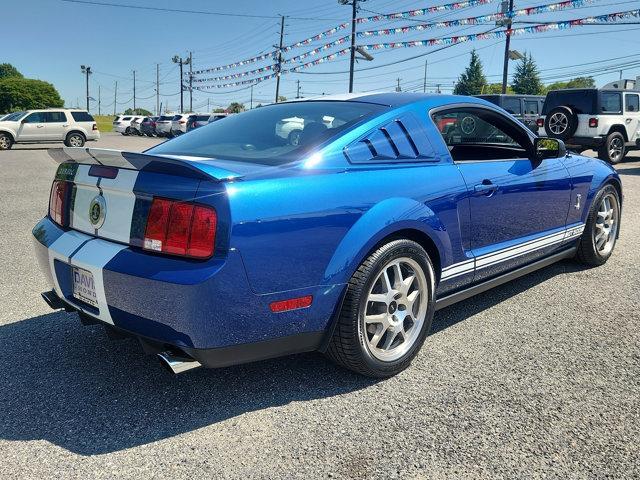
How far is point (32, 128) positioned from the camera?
22906 millimetres

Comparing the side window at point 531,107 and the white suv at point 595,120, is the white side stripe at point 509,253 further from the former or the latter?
the side window at point 531,107

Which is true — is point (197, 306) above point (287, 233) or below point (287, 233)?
below

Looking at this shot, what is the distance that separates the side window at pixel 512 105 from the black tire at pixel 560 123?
9.71 ft

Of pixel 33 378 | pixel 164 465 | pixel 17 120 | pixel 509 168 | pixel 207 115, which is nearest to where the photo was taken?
pixel 164 465

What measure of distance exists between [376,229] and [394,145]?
0.57 meters

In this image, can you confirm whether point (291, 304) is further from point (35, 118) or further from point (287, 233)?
point (35, 118)

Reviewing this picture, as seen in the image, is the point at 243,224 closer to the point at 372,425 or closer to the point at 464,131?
the point at 372,425

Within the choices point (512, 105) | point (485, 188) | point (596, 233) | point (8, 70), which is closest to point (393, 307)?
point (485, 188)

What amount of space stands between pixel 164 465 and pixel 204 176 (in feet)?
3.64

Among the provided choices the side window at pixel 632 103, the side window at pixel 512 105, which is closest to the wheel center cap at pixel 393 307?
the side window at pixel 632 103

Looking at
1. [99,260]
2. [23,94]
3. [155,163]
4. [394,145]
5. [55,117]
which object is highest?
[23,94]

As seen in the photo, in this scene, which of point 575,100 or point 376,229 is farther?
point 575,100

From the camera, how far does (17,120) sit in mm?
22656

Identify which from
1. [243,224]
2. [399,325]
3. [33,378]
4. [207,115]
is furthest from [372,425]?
[207,115]
